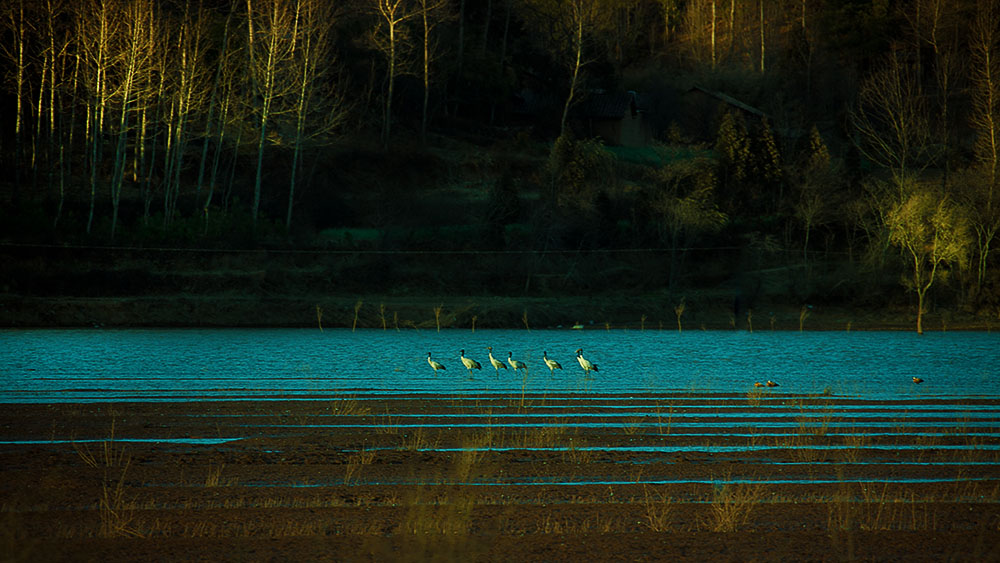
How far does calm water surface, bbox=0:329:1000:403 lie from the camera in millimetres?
24078

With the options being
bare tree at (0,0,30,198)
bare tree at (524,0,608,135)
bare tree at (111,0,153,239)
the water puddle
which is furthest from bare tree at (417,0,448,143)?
the water puddle

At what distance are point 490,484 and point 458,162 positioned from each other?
5751cm

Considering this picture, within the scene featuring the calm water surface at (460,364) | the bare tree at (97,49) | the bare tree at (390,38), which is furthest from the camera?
the bare tree at (390,38)

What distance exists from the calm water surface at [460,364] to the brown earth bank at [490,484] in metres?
4.93

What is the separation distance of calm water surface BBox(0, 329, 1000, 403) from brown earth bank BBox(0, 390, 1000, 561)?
493 centimetres

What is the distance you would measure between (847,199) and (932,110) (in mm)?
19732

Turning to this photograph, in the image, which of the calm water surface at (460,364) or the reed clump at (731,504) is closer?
the reed clump at (731,504)

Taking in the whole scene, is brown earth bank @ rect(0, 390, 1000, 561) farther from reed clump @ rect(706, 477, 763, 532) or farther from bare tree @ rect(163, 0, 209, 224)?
bare tree @ rect(163, 0, 209, 224)

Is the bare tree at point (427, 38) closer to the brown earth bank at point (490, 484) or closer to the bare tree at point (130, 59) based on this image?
the bare tree at point (130, 59)

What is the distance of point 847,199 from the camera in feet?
194

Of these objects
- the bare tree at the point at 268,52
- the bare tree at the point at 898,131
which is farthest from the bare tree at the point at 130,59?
the bare tree at the point at 898,131

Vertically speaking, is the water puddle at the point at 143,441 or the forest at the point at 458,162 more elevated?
→ the forest at the point at 458,162

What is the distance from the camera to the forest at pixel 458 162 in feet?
166

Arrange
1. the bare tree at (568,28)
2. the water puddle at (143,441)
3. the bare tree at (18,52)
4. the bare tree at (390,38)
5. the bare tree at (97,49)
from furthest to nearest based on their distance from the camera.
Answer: the bare tree at (568,28), the bare tree at (390,38), the bare tree at (18,52), the bare tree at (97,49), the water puddle at (143,441)
